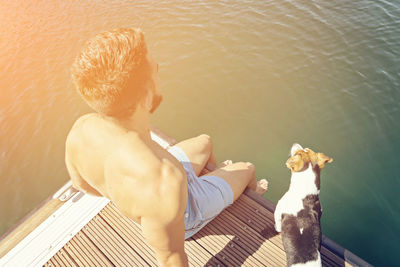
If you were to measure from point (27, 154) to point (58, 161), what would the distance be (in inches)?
30.1

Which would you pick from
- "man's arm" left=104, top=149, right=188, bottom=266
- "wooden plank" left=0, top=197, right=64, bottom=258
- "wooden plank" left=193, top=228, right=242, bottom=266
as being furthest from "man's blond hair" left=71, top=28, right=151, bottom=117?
"wooden plank" left=0, top=197, right=64, bottom=258

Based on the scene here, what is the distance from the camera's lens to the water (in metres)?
4.51

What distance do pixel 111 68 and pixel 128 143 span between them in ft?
1.44

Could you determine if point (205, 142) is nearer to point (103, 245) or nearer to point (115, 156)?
point (103, 245)

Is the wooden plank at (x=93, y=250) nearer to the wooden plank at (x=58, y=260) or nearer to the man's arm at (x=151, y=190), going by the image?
the wooden plank at (x=58, y=260)

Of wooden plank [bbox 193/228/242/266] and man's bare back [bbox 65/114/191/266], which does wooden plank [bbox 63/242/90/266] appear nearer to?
wooden plank [bbox 193/228/242/266]

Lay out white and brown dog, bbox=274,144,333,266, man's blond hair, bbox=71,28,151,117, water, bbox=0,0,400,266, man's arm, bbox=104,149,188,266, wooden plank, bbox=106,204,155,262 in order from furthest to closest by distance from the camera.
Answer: water, bbox=0,0,400,266, wooden plank, bbox=106,204,155,262, white and brown dog, bbox=274,144,333,266, man's arm, bbox=104,149,188,266, man's blond hair, bbox=71,28,151,117

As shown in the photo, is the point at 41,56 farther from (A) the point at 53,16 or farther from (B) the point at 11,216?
(B) the point at 11,216

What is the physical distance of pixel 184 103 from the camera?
613cm

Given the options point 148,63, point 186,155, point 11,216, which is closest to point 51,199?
point 186,155

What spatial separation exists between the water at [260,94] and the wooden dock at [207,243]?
1501mm

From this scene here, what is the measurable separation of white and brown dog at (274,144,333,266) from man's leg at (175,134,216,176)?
3.27 feet


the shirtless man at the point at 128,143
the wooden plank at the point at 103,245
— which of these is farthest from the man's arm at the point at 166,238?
the wooden plank at the point at 103,245

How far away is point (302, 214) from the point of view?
9.21 feet
